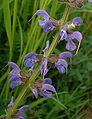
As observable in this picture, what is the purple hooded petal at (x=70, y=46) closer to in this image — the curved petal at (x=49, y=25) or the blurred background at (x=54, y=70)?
the curved petal at (x=49, y=25)

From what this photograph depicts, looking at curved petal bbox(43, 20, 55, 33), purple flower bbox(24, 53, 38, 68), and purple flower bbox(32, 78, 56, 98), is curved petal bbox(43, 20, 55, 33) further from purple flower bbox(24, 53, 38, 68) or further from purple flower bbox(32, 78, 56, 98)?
purple flower bbox(32, 78, 56, 98)

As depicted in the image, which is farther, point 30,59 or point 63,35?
point 30,59

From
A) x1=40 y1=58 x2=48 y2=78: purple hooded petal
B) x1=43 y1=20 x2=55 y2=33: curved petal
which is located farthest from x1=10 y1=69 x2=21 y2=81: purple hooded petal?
x1=43 y1=20 x2=55 y2=33: curved petal

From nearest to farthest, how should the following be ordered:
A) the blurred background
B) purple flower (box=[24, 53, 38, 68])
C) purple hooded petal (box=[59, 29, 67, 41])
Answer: purple hooded petal (box=[59, 29, 67, 41])
purple flower (box=[24, 53, 38, 68])
the blurred background

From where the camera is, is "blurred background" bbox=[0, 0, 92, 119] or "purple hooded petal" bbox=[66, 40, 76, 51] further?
"blurred background" bbox=[0, 0, 92, 119]

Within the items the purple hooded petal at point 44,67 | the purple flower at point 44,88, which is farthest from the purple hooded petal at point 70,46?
the purple flower at point 44,88

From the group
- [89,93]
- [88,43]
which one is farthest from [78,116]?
[88,43]

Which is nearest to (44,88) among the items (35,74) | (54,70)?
(35,74)

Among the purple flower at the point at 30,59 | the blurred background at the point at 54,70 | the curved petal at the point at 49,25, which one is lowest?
the blurred background at the point at 54,70

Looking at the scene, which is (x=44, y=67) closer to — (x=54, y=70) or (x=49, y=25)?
(x=49, y=25)
